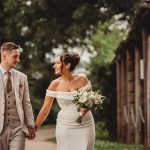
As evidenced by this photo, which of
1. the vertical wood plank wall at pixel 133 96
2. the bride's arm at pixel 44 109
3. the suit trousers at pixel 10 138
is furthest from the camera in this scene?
the vertical wood plank wall at pixel 133 96

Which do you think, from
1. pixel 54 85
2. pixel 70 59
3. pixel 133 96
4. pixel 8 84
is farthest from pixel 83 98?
pixel 133 96

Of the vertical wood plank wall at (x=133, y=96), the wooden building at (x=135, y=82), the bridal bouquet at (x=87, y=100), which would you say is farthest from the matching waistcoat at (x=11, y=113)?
the vertical wood plank wall at (x=133, y=96)

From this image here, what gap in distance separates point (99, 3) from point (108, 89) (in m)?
4.37

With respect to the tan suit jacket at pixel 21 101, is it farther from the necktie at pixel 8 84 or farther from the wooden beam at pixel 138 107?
the wooden beam at pixel 138 107

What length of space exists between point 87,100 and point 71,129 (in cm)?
48

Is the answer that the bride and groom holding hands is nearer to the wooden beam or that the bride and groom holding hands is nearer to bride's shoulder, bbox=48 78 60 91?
bride's shoulder, bbox=48 78 60 91

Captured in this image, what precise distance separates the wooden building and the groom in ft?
16.9

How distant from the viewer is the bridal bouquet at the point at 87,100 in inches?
332

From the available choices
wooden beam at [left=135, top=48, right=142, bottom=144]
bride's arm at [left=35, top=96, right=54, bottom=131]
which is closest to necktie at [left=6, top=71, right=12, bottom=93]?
bride's arm at [left=35, top=96, right=54, bottom=131]

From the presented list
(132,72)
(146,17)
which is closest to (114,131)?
(132,72)

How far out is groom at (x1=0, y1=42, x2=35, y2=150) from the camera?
8219mm

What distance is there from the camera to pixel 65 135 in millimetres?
8430

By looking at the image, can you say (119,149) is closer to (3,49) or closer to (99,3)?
(3,49)

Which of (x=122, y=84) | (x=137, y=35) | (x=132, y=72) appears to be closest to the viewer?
(x=137, y=35)
